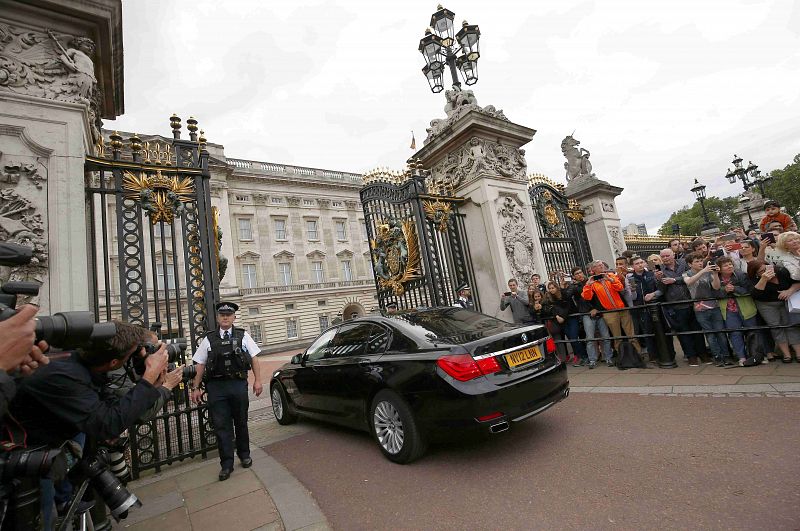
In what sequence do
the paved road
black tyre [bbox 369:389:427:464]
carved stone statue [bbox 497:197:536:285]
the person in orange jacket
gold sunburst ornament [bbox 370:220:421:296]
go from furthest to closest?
carved stone statue [bbox 497:197:536:285] → gold sunburst ornament [bbox 370:220:421:296] → the person in orange jacket → black tyre [bbox 369:389:427:464] → the paved road

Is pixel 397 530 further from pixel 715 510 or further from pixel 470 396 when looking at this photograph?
pixel 715 510

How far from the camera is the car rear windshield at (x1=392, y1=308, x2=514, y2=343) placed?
3979 millimetres

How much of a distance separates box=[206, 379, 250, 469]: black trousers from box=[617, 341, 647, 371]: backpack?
18.7 feet

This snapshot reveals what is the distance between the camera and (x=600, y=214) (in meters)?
11.3

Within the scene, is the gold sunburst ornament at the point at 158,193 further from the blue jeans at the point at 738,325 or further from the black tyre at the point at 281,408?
the blue jeans at the point at 738,325

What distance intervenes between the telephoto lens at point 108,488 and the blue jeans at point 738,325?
6.96 metres

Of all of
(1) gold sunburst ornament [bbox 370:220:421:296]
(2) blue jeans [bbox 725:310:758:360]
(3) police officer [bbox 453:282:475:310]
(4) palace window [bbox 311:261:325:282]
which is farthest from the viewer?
(4) palace window [bbox 311:261:325:282]

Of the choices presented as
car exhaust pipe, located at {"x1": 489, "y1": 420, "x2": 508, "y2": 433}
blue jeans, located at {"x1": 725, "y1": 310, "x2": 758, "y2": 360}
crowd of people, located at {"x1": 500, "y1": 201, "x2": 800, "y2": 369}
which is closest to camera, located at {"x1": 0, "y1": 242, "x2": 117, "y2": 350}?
car exhaust pipe, located at {"x1": 489, "y1": 420, "x2": 508, "y2": 433}

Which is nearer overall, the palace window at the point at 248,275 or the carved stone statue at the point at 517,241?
the carved stone statue at the point at 517,241

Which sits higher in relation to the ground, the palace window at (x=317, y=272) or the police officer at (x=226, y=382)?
the palace window at (x=317, y=272)

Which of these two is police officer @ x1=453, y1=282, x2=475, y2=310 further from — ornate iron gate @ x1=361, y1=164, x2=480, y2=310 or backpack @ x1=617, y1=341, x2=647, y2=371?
backpack @ x1=617, y1=341, x2=647, y2=371

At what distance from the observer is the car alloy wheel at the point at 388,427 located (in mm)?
3883

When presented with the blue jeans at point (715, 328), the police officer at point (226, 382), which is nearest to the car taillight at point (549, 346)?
the blue jeans at point (715, 328)

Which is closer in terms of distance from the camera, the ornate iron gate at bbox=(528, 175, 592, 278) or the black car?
the black car
